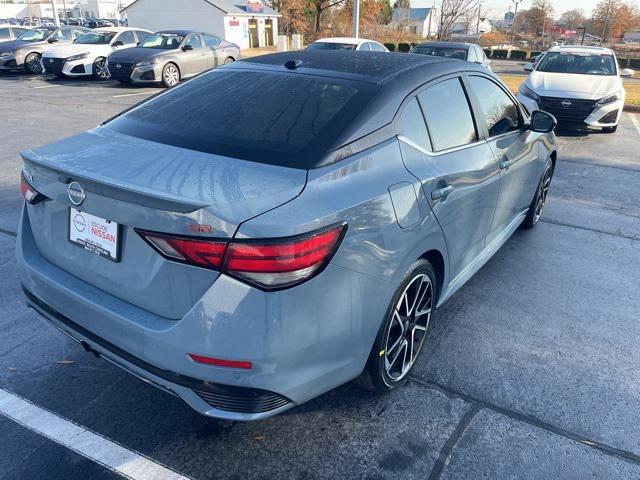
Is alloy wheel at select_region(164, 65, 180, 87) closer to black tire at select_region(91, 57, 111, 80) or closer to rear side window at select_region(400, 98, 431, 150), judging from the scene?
black tire at select_region(91, 57, 111, 80)

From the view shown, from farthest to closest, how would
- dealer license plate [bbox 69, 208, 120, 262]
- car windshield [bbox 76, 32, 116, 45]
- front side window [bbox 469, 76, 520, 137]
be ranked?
car windshield [bbox 76, 32, 116, 45] → front side window [bbox 469, 76, 520, 137] → dealer license plate [bbox 69, 208, 120, 262]

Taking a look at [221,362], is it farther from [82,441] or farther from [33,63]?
[33,63]

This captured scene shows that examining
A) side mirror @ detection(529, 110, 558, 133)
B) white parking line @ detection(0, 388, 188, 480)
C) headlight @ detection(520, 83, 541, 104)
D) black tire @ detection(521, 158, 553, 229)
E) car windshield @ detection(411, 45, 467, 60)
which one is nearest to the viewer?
white parking line @ detection(0, 388, 188, 480)

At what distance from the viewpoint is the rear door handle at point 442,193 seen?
107 inches

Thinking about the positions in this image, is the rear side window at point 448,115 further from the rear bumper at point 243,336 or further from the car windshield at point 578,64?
the car windshield at point 578,64

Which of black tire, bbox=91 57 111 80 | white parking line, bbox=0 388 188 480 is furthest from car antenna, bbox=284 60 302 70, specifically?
black tire, bbox=91 57 111 80

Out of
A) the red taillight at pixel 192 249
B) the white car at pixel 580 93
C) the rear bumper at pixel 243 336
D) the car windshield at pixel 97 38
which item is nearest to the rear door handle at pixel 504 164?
the rear bumper at pixel 243 336

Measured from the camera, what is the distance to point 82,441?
248 centimetres

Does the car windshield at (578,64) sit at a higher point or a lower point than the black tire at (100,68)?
higher

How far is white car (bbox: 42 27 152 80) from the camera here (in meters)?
16.4

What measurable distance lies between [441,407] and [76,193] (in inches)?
81.0

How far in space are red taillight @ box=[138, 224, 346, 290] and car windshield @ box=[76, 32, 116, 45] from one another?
17.8 meters

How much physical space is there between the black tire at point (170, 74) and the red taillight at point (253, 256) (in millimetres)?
14373

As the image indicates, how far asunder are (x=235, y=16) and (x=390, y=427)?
4441 cm
